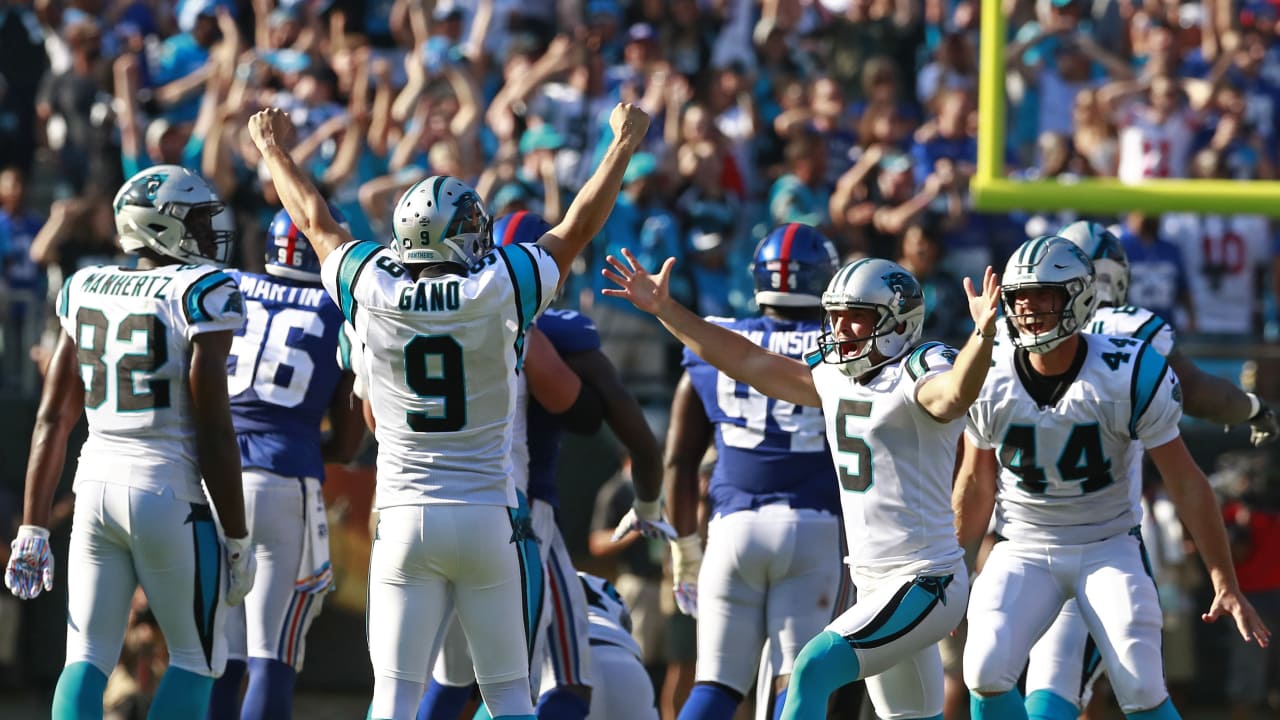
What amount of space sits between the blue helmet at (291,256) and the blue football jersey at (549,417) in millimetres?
1000

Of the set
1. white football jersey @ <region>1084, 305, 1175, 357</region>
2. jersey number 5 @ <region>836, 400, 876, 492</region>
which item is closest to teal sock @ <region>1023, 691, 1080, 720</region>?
jersey number 5 @ <region>836, 400, 876, 492</region>

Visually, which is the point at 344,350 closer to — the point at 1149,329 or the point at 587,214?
the point at 587,214

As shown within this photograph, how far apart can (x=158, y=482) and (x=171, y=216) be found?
0.89 metres

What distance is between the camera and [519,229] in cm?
618

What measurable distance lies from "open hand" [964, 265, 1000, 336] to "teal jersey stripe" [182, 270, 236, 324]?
7.73 ft

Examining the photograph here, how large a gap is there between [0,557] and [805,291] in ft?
17.9

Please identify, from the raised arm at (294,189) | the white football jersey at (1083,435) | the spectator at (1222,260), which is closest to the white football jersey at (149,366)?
the raised arm at (294,189)

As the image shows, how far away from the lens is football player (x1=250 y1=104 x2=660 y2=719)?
503cm

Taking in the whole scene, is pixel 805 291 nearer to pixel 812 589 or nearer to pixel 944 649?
pixel 812 589

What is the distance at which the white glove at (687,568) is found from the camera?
6793 millimetres

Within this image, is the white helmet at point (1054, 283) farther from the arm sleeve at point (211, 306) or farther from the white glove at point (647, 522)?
the arm sleeve at point (211, 306)

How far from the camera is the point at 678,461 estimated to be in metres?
6.66

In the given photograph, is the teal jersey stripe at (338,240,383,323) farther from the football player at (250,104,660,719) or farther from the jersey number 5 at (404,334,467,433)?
the jersey number 5 at (404,334,467,433)

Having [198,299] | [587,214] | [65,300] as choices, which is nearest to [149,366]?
[198,299]
